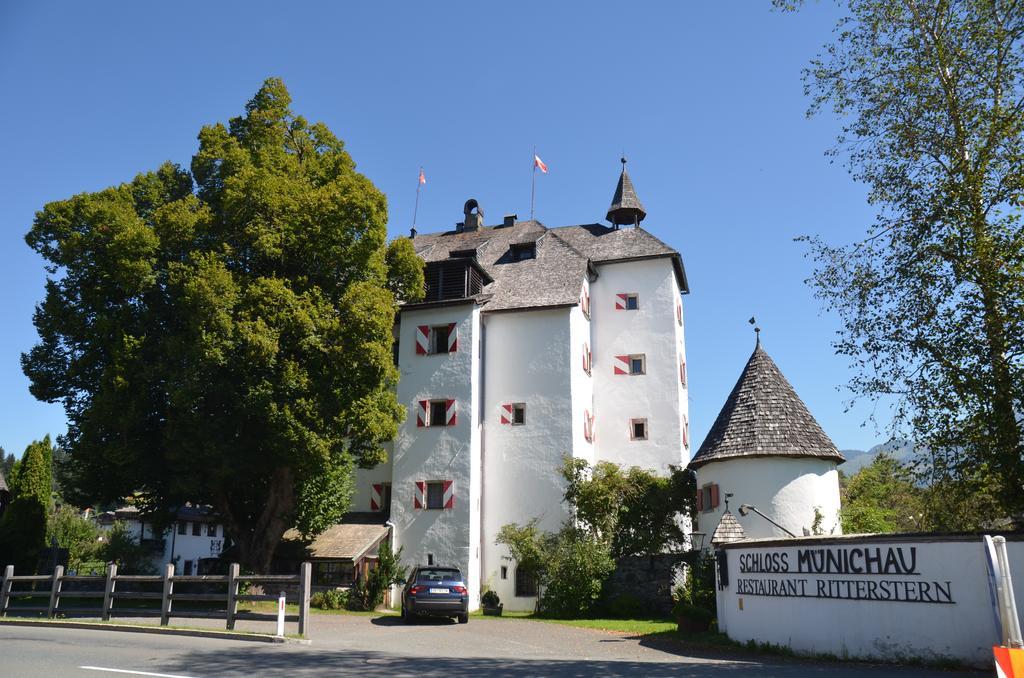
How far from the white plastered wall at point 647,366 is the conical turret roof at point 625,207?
4144 millimetres

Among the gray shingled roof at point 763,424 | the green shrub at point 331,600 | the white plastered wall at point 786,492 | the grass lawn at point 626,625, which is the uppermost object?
the gray shingled roof at point 763,424

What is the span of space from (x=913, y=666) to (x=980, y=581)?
1.65 metres

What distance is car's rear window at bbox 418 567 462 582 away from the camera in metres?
22.8

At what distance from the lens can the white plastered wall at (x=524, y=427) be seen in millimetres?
31141

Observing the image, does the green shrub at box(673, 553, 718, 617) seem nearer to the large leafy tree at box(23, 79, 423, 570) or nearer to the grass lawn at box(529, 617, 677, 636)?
the grass lawn at box(529, 617, 677, 636)

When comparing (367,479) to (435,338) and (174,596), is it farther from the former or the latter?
(174,596)

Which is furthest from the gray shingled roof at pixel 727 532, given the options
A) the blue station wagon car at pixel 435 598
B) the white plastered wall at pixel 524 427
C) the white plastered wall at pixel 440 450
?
the white plastered wall at pixel 440 450

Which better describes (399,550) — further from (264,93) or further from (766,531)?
(264,93)

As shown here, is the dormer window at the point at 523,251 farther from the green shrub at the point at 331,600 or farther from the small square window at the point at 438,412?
the green shrub at the point at 331,600

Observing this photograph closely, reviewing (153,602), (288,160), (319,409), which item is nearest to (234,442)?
(319,409)

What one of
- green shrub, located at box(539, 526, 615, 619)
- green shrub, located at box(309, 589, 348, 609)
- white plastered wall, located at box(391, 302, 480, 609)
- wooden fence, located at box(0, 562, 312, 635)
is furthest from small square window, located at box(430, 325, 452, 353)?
wooden fence, located at box(0, 562, 312, 635)

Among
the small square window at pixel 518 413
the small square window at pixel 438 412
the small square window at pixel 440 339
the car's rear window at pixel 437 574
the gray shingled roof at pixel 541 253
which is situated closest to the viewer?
the car's rear window at pixel 437 574

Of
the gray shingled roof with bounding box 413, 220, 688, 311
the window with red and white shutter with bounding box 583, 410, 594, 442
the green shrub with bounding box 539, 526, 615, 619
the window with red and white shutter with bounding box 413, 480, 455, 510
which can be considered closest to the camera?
the green shrub with bounding box 539, 526, 615, 619

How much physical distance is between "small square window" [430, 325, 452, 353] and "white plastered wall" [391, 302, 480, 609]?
0.27 meters
